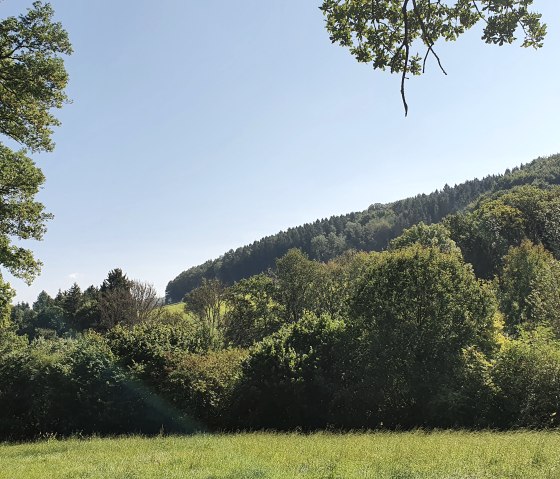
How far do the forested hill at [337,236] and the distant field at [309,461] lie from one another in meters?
130

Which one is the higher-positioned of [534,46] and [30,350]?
[534,46]

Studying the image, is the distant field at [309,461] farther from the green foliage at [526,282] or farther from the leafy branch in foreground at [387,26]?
the green foliage at [526,282]

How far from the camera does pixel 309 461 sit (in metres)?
10.2

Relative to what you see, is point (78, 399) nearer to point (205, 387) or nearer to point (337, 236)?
point (205, 387)

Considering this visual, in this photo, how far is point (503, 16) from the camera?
17.4ft

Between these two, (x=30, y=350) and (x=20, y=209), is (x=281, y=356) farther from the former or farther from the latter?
(x=30, y=350)

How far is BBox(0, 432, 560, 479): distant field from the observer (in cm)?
854

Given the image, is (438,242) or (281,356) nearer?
(281,356)

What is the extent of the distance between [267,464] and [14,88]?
1459cm

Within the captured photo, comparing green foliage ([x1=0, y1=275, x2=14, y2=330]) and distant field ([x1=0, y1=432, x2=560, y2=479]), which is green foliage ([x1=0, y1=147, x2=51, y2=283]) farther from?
distant field ([x1=0, y1=432, x2=560, y2=479])

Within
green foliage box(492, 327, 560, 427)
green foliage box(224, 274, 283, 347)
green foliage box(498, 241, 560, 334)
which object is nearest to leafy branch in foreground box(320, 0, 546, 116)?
green foliage box(492, 327, 560, 427)

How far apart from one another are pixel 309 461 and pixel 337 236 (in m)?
154

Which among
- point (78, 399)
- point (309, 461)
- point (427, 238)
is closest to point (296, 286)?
point (427, 238)

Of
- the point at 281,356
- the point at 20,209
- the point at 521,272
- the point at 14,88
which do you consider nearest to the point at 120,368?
the point at 281,356
